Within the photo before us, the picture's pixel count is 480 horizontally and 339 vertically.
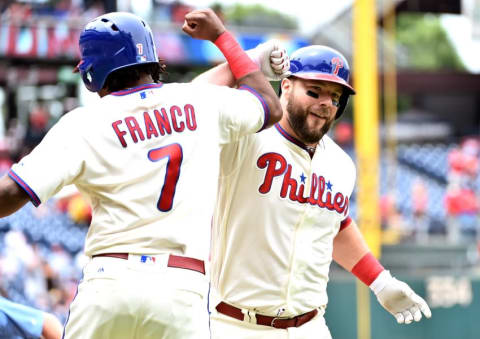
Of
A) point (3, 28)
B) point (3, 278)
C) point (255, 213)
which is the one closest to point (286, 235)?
point (255, 213)

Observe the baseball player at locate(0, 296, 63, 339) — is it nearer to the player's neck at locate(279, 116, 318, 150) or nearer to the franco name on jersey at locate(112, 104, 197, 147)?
the franco name on jersey at locate(112, 104, 197, 147)

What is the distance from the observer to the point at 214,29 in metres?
3.03

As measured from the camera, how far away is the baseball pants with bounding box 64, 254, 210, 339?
253cm

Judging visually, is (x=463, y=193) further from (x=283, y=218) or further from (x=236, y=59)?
(x=236, y=59)

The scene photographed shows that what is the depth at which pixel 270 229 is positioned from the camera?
348 centimetres

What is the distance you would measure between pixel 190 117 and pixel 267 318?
1.18 metres

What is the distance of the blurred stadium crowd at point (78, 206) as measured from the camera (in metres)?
9.49

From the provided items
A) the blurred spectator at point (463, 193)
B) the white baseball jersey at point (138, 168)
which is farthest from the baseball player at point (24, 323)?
the blurred spectator at point (463, 193)

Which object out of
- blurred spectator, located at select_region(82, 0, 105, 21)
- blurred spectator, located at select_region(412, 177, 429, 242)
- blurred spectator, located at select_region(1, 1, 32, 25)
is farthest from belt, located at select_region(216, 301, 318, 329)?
blurred spectator, located at select_region(412, 177, 429, 242)

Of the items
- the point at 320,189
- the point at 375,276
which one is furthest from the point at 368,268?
the point at 320,189

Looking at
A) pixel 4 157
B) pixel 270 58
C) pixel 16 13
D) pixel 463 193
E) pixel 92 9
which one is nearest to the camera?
pixel 270 58

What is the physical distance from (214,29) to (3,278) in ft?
21.0

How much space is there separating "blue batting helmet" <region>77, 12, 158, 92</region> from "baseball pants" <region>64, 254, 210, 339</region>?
0.66 meters

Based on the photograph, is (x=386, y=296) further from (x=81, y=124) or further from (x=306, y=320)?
(x=81, y=124)
